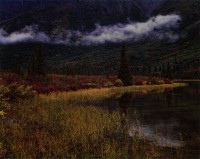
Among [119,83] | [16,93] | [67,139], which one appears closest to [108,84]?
[119,83]

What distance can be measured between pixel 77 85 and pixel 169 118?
38.0 meters

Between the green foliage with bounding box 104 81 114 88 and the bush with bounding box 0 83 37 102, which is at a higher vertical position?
the green foliage with bounding box 104 81 114 88

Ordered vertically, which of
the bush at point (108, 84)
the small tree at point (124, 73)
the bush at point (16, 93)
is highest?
the small tree at point (124, 73)

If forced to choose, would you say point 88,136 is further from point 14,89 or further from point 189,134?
point 14,89

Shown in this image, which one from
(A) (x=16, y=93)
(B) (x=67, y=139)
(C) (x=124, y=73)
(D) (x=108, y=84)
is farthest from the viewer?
(C) (x=124, y=73)

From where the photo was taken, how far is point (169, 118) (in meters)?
33.9

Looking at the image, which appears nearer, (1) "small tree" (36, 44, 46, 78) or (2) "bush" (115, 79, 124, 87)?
(1) "small tree" (36, 44, 46, 78)

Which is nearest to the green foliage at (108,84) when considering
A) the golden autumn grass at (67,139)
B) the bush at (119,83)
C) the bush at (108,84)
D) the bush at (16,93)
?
the bush at (108,84)

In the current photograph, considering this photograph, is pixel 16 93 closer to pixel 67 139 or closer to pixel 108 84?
pixel 67 139

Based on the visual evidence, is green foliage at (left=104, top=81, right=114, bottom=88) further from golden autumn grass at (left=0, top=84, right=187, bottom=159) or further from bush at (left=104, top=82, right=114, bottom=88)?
golden autumn grass at (left=0, top=84, right=187, bottom=159)

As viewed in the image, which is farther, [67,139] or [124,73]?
[124,73]

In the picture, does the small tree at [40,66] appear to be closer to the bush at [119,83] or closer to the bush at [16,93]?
the bush at [119,83]

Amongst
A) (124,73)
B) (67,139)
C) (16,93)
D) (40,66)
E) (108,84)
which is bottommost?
(67,139)

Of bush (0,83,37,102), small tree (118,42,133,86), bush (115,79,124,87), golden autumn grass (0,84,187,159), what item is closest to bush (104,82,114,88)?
bush (115,79,124,87)
